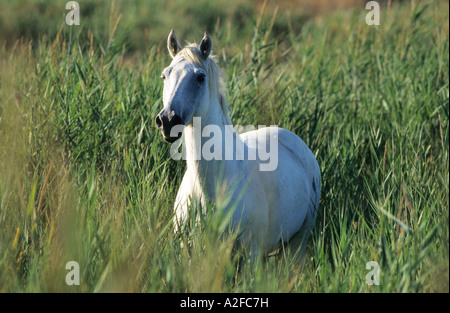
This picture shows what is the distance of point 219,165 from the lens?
2938 millimetres

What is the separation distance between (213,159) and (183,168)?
3.16 feet

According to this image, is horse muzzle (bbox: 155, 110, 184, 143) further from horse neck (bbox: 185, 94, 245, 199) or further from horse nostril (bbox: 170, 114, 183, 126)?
horse neck (bbox: 185, 94, 245, 199)

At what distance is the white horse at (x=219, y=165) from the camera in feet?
8.93

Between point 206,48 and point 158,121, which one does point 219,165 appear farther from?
point 206,48

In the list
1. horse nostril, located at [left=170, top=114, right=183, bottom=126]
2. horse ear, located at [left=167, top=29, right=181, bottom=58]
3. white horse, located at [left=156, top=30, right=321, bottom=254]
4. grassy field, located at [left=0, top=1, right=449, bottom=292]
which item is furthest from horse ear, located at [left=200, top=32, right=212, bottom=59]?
grassy field, located at [left=0, top=1, right=449, bottom=292]

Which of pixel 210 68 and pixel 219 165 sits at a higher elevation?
pixel 210 68

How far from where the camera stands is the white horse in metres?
2.72

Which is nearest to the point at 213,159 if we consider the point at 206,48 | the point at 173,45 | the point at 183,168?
the point at 206,48

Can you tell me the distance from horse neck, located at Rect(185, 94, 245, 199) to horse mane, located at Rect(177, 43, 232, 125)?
0.24 ft

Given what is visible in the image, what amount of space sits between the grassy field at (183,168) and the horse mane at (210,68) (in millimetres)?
590

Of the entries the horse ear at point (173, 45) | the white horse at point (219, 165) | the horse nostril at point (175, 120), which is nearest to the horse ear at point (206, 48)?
the white horse at point (219, 165)

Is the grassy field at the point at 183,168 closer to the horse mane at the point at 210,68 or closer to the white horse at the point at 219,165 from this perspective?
the white horse at the point at 219,165
